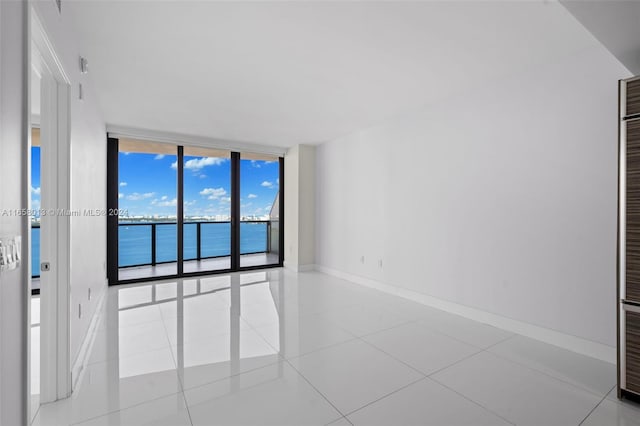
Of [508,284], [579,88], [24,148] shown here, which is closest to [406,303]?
[508,284]

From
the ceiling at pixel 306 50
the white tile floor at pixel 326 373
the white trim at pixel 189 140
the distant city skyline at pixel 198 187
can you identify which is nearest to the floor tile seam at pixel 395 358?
the white tile floor at pixel 326 373

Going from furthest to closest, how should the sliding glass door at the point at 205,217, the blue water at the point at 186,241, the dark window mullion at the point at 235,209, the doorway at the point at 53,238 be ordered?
the sliding glass door at the point at 205,217, the blue water at the point at 186,241, the dark window mullion at the point at 235,209, the doorway at the point at 53,238

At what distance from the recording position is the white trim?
475 centimetres

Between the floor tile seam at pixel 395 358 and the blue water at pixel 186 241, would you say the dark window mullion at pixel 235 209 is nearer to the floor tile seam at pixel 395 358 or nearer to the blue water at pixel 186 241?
the blue water at pixel 186 241

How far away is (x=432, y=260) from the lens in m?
3.77

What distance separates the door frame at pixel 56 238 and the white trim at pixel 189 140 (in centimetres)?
327

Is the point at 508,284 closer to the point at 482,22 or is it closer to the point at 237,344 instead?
the point at 482,22

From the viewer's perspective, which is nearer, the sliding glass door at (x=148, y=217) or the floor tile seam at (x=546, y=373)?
the floor tile seam at (x=546, y=373)

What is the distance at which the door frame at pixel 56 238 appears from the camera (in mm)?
1835

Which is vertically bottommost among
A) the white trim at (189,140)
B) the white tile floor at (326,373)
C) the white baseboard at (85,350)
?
the white tile floor at (326,373)

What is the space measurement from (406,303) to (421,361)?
5.12 ft

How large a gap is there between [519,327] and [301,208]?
4.04 metres

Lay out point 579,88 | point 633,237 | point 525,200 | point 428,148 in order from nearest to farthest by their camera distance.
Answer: point 633,237 → point 579,88 → point 525,200 → point 428,148

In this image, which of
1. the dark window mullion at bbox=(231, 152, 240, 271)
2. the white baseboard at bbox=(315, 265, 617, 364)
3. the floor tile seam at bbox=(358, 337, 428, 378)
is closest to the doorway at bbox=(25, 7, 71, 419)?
the floor tile seam at bbox=(358, 337, 428, 378)
